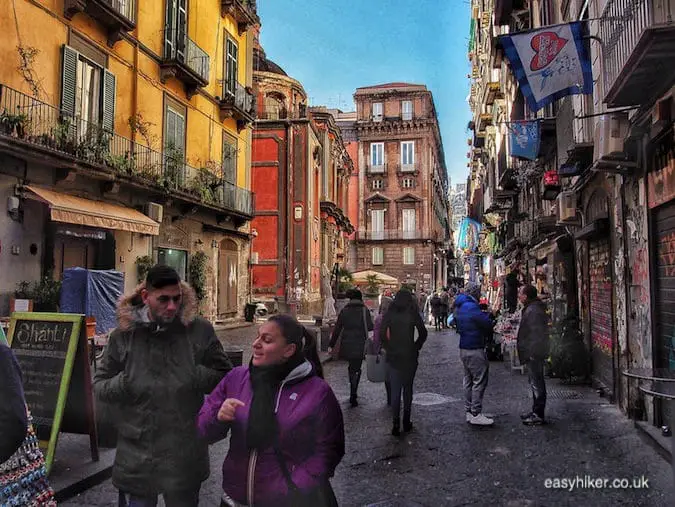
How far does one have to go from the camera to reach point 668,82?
5625 mm

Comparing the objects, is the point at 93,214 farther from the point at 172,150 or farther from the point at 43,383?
the point at 43,383

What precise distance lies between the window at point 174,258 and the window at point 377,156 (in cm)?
4188

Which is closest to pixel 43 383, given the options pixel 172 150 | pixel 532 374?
pixel 532 374

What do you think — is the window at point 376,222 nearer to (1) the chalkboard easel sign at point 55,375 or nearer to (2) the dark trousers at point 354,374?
(2) the dark trousers at point 354,374

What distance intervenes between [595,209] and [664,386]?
6696mm

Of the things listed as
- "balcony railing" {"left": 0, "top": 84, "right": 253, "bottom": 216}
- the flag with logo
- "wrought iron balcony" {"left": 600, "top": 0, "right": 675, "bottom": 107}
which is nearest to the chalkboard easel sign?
"wrought iron balcony" {"left": 600, "top": 0, "right": 675, "bottom": 107}

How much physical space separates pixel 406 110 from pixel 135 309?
57.8 m

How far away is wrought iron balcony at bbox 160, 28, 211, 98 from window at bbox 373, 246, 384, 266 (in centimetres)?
3933

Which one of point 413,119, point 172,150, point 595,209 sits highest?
point 413,119

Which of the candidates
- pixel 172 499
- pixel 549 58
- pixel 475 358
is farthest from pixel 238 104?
pixel 172 499

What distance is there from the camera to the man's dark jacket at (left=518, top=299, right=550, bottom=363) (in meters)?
6.86

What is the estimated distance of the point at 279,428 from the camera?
2.29 metres

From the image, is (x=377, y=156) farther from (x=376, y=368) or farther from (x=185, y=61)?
(x=376, y=368)

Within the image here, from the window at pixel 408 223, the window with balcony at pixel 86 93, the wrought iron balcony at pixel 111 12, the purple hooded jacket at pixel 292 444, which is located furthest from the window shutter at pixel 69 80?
the window at pixel 408 223
